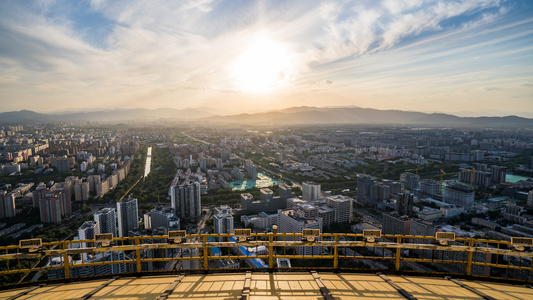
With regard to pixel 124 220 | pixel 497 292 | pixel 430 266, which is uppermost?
pixel 497 292

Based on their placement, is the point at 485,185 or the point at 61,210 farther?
the point at 485,185

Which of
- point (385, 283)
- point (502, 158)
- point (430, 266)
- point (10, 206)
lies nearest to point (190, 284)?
point (385, 283)

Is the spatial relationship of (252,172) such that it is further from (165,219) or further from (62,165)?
(62,165)

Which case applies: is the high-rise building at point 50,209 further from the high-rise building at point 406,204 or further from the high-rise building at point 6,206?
the high-rise building at point 406,204

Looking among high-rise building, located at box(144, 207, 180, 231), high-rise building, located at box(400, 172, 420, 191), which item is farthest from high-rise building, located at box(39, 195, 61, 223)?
high-rise building, located at box(400, 172, 420, 191)

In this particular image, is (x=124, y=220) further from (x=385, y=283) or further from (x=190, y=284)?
(x=385, y=283)

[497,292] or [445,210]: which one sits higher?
[497,292]

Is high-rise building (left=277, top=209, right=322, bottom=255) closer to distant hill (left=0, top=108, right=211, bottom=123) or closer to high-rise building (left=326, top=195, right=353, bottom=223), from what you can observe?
high-rise building (left=326, top=195, right=353, bottom=223)
